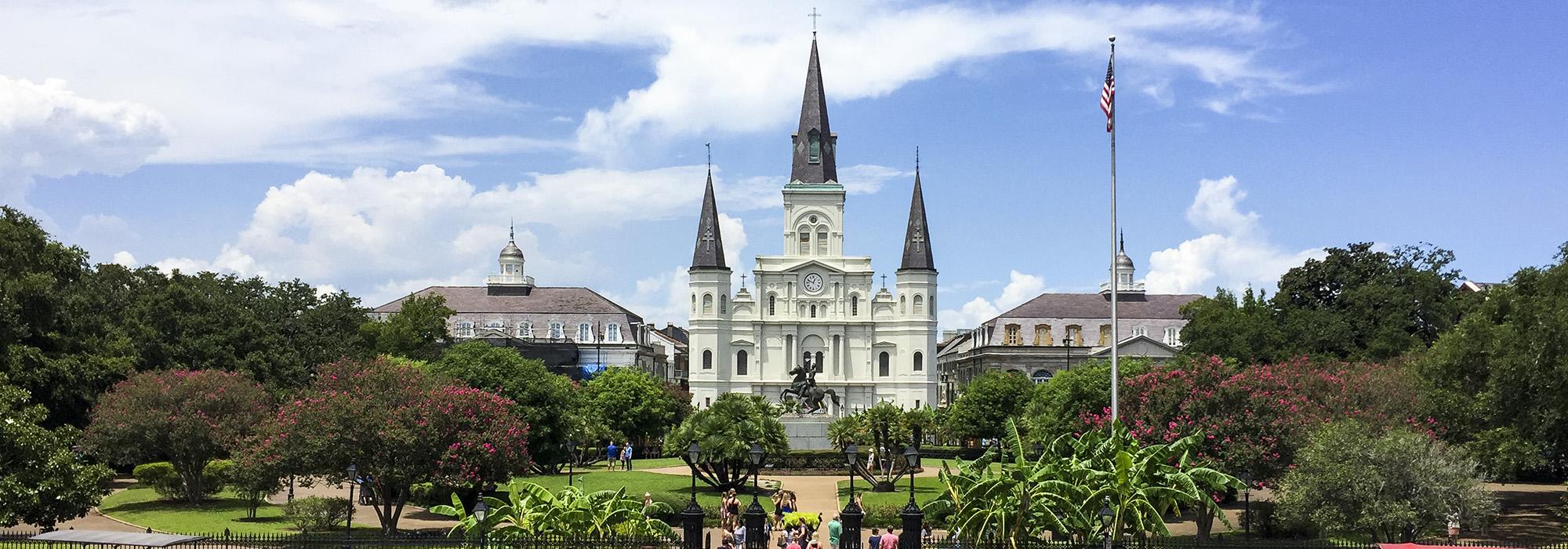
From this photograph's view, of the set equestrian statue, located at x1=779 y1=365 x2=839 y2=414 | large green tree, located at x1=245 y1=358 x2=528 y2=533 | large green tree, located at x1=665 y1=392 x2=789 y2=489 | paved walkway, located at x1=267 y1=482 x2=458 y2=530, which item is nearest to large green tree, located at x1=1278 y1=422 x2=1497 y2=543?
large green tree, located at x1=665 y1=392 x2=789 y2=489

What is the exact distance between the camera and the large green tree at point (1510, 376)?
107ft

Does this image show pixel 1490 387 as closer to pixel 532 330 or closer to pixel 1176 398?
pixel 1176 398

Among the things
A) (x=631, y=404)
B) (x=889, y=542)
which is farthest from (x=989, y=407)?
(x=889, y=542)

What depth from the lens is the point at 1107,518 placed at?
84.5ft

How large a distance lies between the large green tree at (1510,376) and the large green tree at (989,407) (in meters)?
36.6

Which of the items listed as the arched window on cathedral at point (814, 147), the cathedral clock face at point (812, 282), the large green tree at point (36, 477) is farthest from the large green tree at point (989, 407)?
the large green tree at point (36, 477)

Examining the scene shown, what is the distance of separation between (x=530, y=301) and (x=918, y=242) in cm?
3323

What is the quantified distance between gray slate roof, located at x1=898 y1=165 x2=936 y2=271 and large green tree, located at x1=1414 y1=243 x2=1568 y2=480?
234 ft

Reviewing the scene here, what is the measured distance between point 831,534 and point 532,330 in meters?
87.6

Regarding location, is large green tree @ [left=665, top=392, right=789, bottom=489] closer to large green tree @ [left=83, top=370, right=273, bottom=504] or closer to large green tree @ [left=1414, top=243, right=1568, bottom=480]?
large green tree @ [left=83, top=370, right=273, bottom=504]

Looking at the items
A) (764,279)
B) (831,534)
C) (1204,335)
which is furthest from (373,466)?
(764,279)

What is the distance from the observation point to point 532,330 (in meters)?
114

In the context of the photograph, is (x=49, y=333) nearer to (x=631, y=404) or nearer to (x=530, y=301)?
(x=631, y=404)

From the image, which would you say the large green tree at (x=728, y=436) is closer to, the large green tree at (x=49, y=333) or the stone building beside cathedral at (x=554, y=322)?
the large green tree at (x=49, y=333)
